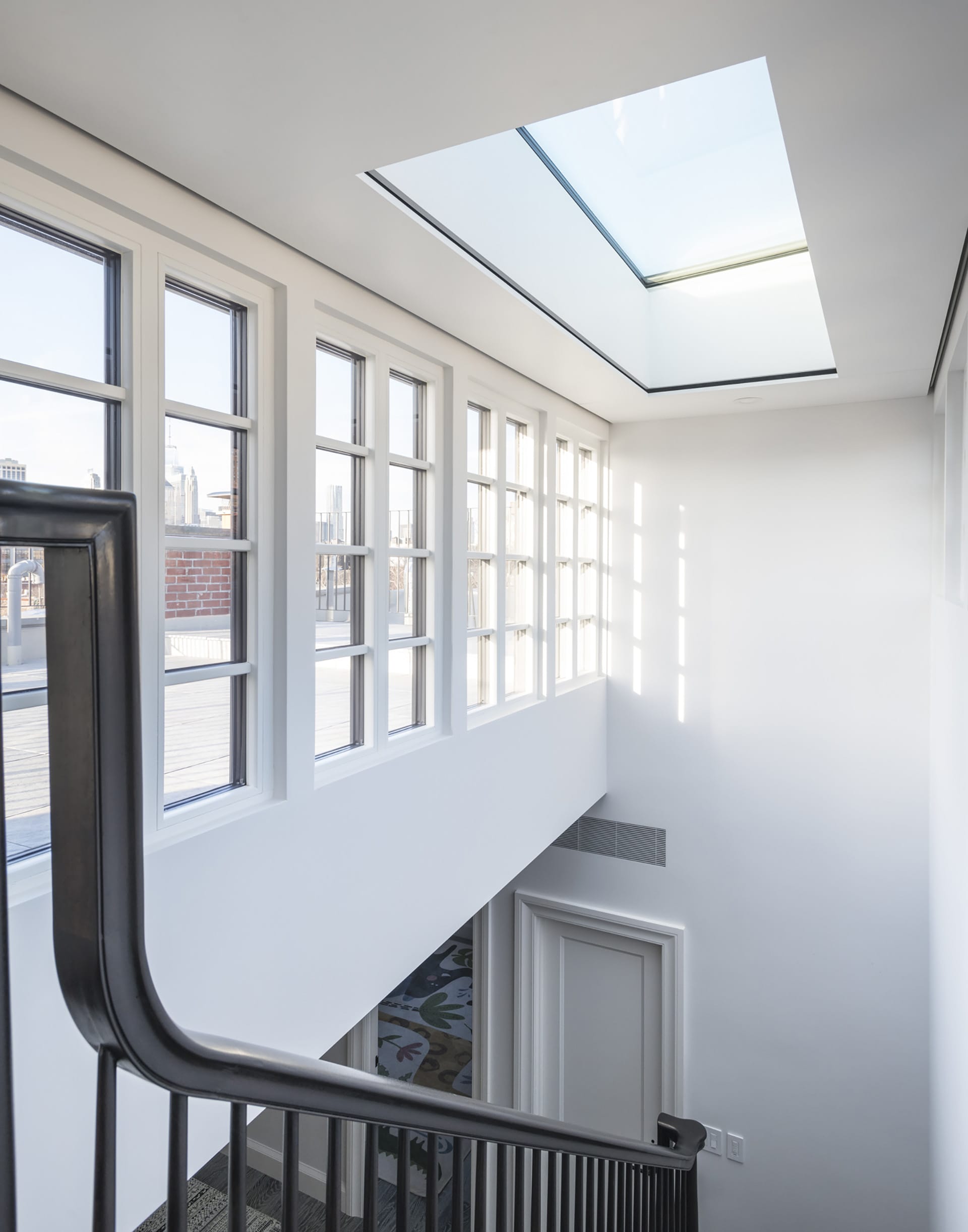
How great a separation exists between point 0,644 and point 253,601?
1.67 metres

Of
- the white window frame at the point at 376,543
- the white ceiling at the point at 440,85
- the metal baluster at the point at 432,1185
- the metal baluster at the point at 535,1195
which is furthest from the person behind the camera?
the white window frame at the point at 376,543

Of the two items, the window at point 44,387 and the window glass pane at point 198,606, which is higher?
the window at point 44,387

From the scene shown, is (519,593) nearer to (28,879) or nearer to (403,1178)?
(28,879)

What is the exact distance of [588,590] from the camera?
13.5 feet

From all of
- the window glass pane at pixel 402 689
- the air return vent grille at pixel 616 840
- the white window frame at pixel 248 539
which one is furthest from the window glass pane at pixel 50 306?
the air return vent grille at pixel 616 840

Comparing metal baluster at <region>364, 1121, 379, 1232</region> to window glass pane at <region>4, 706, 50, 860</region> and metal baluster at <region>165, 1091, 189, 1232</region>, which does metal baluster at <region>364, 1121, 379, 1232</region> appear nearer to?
metal baluster at <region>165, 1091, 189, 1232</region>

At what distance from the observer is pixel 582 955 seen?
4430 mm

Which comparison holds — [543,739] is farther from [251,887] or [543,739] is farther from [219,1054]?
[219,1054]

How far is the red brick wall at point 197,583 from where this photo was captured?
183 cm

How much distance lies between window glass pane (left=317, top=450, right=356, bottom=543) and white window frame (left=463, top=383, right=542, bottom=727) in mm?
560

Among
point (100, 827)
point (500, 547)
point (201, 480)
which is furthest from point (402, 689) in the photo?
point (100, 827)

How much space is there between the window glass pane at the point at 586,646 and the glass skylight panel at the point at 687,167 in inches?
67.4

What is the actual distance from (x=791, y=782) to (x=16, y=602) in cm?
375

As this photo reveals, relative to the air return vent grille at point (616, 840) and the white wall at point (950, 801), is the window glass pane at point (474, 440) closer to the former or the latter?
the white wall at point (950, 801)
